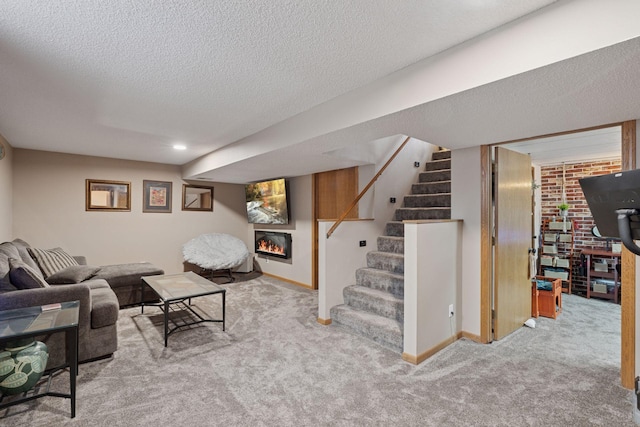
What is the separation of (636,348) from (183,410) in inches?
127

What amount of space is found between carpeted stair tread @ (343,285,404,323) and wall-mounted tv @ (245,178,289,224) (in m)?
2.42

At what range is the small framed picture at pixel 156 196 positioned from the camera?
568 cm

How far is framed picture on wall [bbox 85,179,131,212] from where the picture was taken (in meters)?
5.13

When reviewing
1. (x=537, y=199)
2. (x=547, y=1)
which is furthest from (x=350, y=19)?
(x=537, y=199)

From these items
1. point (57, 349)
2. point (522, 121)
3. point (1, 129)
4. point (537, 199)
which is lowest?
point (57, 349)

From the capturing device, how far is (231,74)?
2.15 m

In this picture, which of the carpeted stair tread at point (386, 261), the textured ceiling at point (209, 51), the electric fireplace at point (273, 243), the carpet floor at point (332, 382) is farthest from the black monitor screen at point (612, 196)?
the electric fireplace at point (273, 243)

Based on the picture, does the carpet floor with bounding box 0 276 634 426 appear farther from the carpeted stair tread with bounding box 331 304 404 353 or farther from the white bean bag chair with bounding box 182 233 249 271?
the white bean bag chair with bounding box 182 233 249 271

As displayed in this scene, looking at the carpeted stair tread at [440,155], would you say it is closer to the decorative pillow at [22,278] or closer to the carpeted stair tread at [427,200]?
the carpeted stair tread at [427,200]

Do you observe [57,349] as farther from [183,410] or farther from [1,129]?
[1,129]

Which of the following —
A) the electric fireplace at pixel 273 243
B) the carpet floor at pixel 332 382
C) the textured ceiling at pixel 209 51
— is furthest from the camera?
the electric fireplace at pixel 273 243

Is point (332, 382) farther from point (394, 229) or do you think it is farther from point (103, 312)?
point (394, 229)

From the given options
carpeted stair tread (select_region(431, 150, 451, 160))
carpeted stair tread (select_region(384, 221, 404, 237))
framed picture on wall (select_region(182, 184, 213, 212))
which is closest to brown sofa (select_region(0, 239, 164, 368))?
framed picture on wall (select_region(182, 184, 213, 212))

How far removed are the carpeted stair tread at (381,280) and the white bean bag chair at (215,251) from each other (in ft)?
9.25
